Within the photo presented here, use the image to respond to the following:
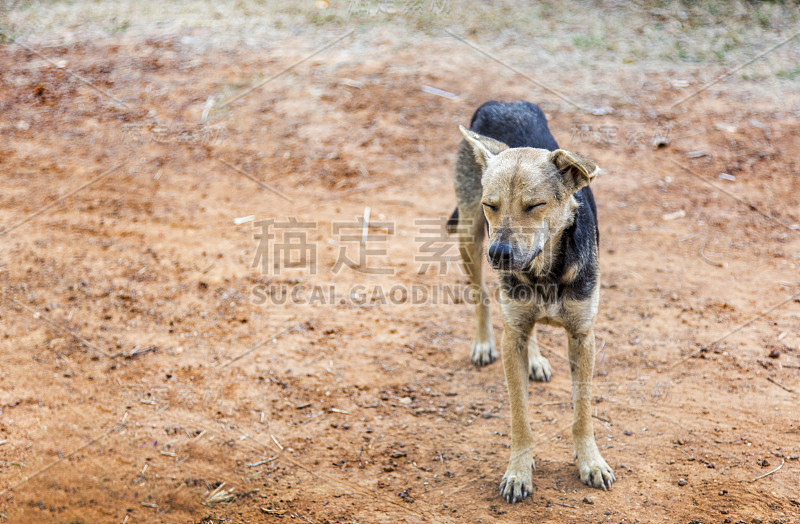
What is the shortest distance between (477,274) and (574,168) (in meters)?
1.96

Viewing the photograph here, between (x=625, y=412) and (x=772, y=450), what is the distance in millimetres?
1000

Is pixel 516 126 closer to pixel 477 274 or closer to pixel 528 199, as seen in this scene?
pixel 477 274

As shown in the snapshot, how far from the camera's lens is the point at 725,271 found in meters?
6.74

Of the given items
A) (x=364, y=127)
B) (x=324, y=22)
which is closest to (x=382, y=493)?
(x=364, y=127)

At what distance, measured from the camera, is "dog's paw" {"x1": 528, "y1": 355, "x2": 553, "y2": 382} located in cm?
558

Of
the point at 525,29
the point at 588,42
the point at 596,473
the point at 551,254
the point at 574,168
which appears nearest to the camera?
the point at 574,168

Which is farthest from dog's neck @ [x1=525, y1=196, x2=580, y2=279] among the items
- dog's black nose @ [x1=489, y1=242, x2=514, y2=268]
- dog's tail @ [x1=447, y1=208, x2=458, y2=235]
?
dog's tail @ [x1=447, y1=208, x2=458, y2=235]

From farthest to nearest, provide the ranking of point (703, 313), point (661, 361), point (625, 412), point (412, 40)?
point (412, 40), point (703, 313), point (661, 361), point (625, 412)

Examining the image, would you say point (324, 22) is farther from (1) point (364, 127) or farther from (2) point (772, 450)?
(2) point (772, 450)

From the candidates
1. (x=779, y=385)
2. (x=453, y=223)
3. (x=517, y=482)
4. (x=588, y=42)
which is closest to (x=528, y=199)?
(x=517, y=482)

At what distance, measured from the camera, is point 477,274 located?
589cm

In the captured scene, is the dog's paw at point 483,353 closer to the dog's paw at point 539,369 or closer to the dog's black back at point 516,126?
the dog's paw at point 539,369

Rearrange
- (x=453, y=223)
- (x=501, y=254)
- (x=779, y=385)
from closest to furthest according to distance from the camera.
Result: (x=501, y=254) → (x=779, y=385) → (x=453, y=223)

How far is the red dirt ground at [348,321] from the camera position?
15.0 ft
